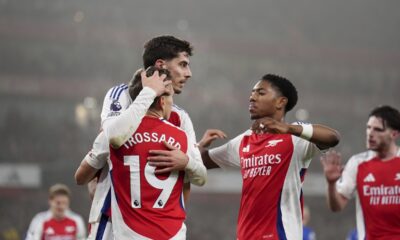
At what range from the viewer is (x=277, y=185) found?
4551mm

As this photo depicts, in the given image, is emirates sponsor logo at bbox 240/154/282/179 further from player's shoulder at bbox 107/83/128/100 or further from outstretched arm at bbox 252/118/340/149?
player's shoulder at bbox 107/83/128/100

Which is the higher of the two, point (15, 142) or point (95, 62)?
point (95, 62)

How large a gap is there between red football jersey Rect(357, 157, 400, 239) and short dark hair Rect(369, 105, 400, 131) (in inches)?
11.1

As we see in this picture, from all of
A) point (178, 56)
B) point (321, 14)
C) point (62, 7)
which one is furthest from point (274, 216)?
point (321, 14)

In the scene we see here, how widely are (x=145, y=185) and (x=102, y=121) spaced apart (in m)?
0.51

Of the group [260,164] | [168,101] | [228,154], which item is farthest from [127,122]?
[228,154]

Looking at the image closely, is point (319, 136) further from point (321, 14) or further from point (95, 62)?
point (321, 14)

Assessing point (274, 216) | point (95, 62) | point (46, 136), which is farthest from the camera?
point (95, 62)

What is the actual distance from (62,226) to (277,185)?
6679mm

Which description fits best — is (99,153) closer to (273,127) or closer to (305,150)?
(273,127)

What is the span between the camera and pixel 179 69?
13.5ft

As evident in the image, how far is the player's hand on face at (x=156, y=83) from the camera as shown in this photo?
143 inches

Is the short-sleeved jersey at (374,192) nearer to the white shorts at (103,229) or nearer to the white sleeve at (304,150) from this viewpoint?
the white sleeve at (304,150)

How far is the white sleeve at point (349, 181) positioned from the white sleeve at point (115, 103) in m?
2.36
